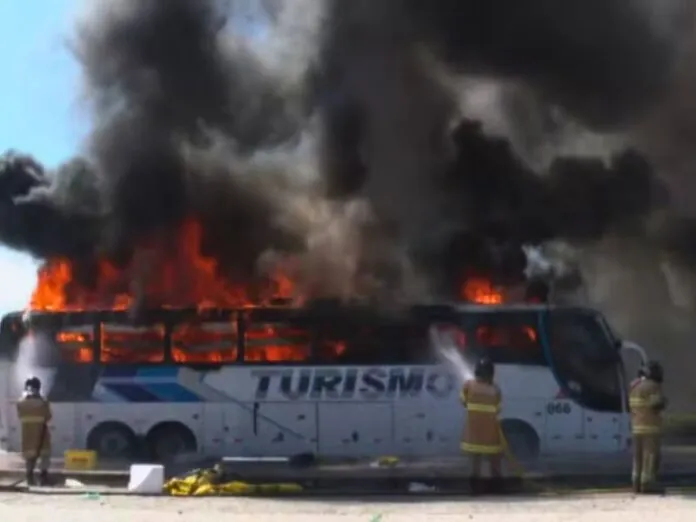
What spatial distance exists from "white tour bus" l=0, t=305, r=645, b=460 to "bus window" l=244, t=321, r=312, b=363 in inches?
0.8

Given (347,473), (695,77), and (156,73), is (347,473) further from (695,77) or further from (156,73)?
(695,77)

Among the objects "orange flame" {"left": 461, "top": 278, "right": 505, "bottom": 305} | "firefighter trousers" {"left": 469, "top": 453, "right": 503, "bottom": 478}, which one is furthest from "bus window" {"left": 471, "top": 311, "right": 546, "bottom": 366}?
"firefighter trousers" {"left": 469, "top": 453, "right": 503, "bottom": 478}

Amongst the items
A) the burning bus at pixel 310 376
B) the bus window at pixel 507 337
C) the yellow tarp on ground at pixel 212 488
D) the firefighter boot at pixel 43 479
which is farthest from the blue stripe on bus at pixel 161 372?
the bus window at pixel 507 337

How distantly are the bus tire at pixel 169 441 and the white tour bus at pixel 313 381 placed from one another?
0.02m

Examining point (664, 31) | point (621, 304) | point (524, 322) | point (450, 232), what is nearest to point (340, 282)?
point (450, 232)

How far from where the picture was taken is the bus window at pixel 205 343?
61.2ft

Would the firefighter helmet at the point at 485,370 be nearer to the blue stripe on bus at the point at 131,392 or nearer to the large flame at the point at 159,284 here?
the blue stripe on bus at the point at 131,392

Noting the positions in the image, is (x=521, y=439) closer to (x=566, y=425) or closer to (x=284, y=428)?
(x=566, y=425)

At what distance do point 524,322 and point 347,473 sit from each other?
3.51 m

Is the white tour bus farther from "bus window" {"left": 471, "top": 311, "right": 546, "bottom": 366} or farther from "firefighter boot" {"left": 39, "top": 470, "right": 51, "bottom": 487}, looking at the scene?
"firefighter boot" {"left": 39, "top": 470, "right": 51, "bottom": 487}

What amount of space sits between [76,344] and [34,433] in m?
2.79

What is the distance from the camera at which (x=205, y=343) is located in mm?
18781

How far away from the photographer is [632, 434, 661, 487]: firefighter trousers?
13.8 m

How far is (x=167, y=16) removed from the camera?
73.0 ft
